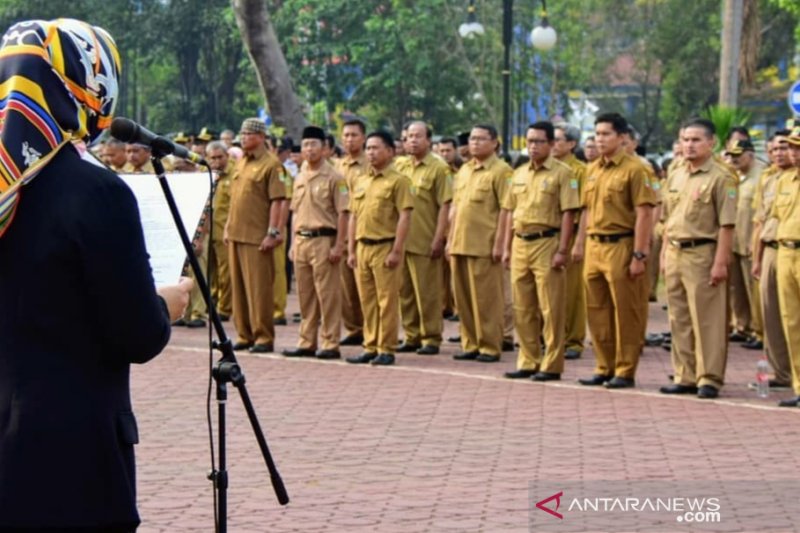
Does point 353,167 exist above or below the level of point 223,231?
above

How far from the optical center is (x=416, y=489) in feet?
28.7

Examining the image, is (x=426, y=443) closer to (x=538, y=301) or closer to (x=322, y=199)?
(x=538, y=301)

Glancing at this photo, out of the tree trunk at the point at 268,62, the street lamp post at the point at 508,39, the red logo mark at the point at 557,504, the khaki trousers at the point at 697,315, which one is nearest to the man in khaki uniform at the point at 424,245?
the khaki trousers at the point at 697,315

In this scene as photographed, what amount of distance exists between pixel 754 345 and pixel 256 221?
5.32m

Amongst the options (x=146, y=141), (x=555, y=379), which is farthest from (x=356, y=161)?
(x=146, y=141)

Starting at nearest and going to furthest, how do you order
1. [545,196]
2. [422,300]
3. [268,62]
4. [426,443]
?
1. [426,443]
2. [545,196]
3. [422,300]
4. [268,62]

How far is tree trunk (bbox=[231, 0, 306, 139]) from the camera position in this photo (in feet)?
89.2

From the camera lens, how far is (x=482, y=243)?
15312 millimetres

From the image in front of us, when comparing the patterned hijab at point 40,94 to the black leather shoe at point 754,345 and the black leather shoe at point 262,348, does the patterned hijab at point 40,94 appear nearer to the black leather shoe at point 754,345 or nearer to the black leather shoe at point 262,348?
the black leather shoe at point 262,348

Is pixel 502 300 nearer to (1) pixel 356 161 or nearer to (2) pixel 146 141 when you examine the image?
(1) pixel 356 161

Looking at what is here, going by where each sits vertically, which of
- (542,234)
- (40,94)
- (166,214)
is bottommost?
(542,234)

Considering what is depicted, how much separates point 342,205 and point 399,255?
0.81 meters

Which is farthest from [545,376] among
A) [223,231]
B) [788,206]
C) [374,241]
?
[223,231]

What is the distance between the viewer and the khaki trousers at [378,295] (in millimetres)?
14906
